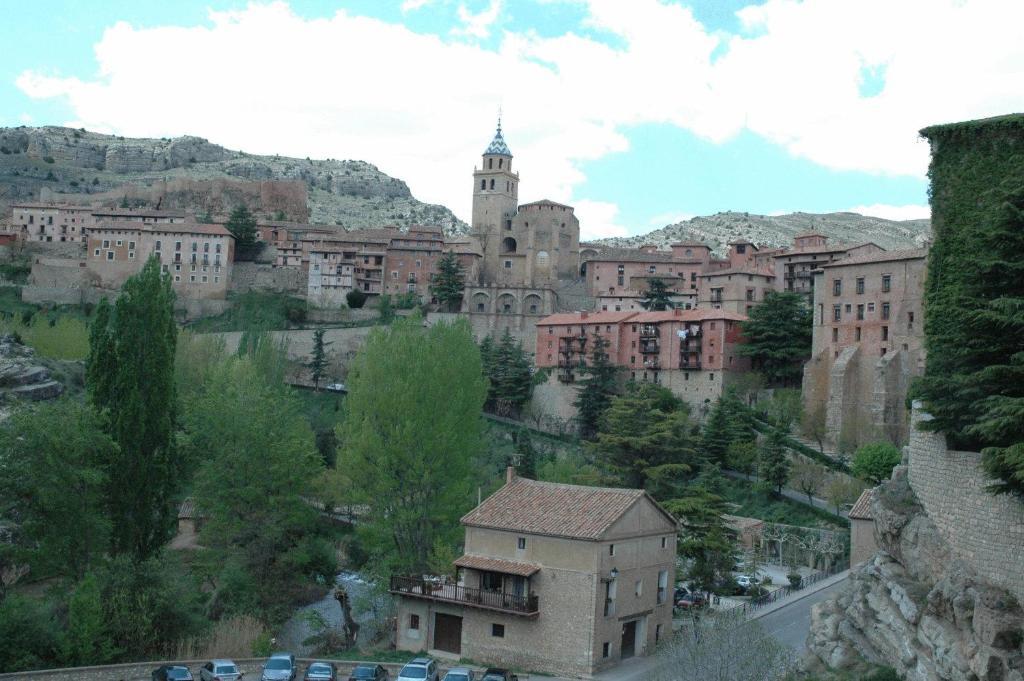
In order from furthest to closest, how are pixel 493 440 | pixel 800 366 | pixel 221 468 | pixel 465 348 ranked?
pixel 800 366 → pixel 493 440 → pixel 465 348 → pixel 221 468

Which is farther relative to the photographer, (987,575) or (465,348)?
(465,348)

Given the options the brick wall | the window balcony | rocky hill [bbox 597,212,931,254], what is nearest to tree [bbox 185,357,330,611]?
the window balcony

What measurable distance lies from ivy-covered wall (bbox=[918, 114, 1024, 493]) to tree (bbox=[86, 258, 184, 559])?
67.9 ft

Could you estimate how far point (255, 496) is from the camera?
33.3 meters

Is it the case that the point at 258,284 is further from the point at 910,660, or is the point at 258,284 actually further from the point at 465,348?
the point at 910,660

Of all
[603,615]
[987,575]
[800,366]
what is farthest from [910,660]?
[800,366]

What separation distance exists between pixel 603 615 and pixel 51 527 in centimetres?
1434

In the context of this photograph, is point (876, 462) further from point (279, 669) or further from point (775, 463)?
point (279, 669)

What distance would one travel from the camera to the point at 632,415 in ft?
133

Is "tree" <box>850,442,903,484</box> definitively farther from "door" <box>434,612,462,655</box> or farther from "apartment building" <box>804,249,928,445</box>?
"door" <box>434,612,462,655</box>

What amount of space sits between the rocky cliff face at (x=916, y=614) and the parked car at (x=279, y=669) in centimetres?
1070

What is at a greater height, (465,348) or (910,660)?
(465,348)

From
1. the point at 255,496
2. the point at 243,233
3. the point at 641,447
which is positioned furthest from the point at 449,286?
the point at 255,496

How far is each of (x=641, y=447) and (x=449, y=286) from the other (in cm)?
3966
